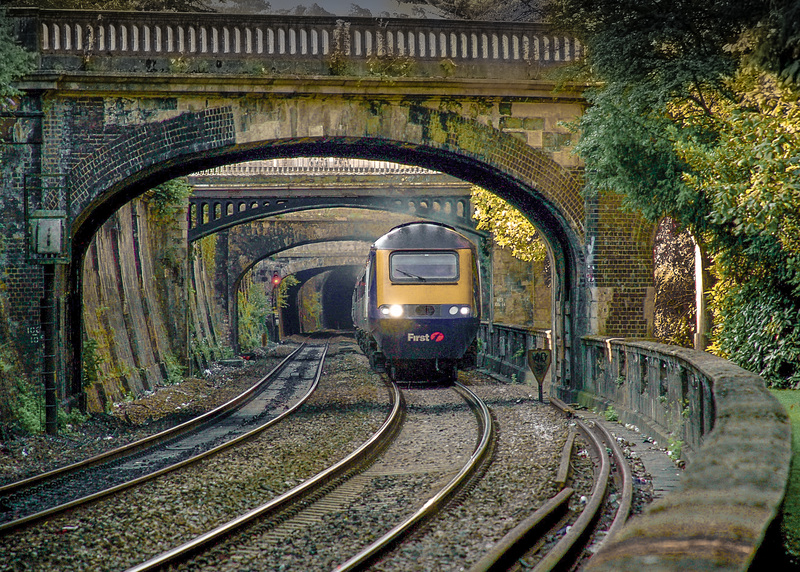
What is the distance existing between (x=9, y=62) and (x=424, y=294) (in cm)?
817

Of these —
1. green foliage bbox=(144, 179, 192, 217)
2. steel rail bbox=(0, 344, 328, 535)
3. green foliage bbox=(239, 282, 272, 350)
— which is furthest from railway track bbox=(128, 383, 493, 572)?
green foliage bbox=(239, 282, 272, 350)

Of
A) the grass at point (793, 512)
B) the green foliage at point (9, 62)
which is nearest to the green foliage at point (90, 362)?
the green foliage at point (9, 62)

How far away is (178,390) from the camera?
17.3 meters

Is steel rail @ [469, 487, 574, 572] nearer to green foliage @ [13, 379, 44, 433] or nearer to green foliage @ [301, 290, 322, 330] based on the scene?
green foliage @ [13, 379, 44, 433]

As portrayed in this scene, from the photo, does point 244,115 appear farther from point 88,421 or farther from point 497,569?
point 497,569

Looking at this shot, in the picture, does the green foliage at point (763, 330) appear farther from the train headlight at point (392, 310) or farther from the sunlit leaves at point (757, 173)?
the train headlight at point (392, 310)

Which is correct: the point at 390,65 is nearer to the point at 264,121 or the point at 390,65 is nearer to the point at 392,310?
the point at 264,121

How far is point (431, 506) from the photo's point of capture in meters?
6.28

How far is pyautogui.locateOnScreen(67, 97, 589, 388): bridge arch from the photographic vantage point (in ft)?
38.3

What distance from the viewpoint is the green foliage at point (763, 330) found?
951cm

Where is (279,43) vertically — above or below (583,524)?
above

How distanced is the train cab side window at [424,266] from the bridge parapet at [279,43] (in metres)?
4.53

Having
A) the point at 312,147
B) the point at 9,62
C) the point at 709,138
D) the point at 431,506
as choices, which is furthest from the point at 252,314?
the point at 431,506

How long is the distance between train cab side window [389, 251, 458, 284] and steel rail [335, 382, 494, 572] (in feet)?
18.7
